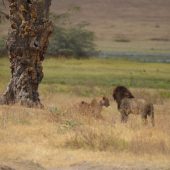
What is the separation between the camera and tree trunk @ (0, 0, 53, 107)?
22891 mm

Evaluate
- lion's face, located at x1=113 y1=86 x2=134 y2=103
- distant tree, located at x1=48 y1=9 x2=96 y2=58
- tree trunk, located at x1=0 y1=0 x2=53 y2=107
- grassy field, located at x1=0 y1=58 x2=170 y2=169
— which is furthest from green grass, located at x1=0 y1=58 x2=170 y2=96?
lion's face, located at x1=113 y1=86 x2=134 y2=103

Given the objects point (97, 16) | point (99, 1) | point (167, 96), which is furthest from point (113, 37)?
point (167, 96)

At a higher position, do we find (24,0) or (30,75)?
(24,0)

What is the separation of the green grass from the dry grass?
18324mm

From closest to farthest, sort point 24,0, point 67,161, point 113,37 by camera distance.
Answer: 1. point 67,161
2. point 24,0
3. point 113,37

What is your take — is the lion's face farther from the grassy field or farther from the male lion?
the grassy field

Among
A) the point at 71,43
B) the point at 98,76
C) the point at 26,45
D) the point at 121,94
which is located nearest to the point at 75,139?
the point at 121,94

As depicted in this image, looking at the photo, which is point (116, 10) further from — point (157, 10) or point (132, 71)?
point (132, 71)

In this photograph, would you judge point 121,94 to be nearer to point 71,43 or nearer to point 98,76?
point 98,76

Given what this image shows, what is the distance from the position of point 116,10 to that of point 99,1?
22.3 feet

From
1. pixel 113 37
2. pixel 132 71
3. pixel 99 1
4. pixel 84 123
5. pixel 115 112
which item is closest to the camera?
pixel 84 123

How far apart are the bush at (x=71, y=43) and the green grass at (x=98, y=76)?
7689mm

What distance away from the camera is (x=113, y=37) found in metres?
95.6

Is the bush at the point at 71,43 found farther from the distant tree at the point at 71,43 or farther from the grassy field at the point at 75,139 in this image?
the grassy field at the point at 75,139
